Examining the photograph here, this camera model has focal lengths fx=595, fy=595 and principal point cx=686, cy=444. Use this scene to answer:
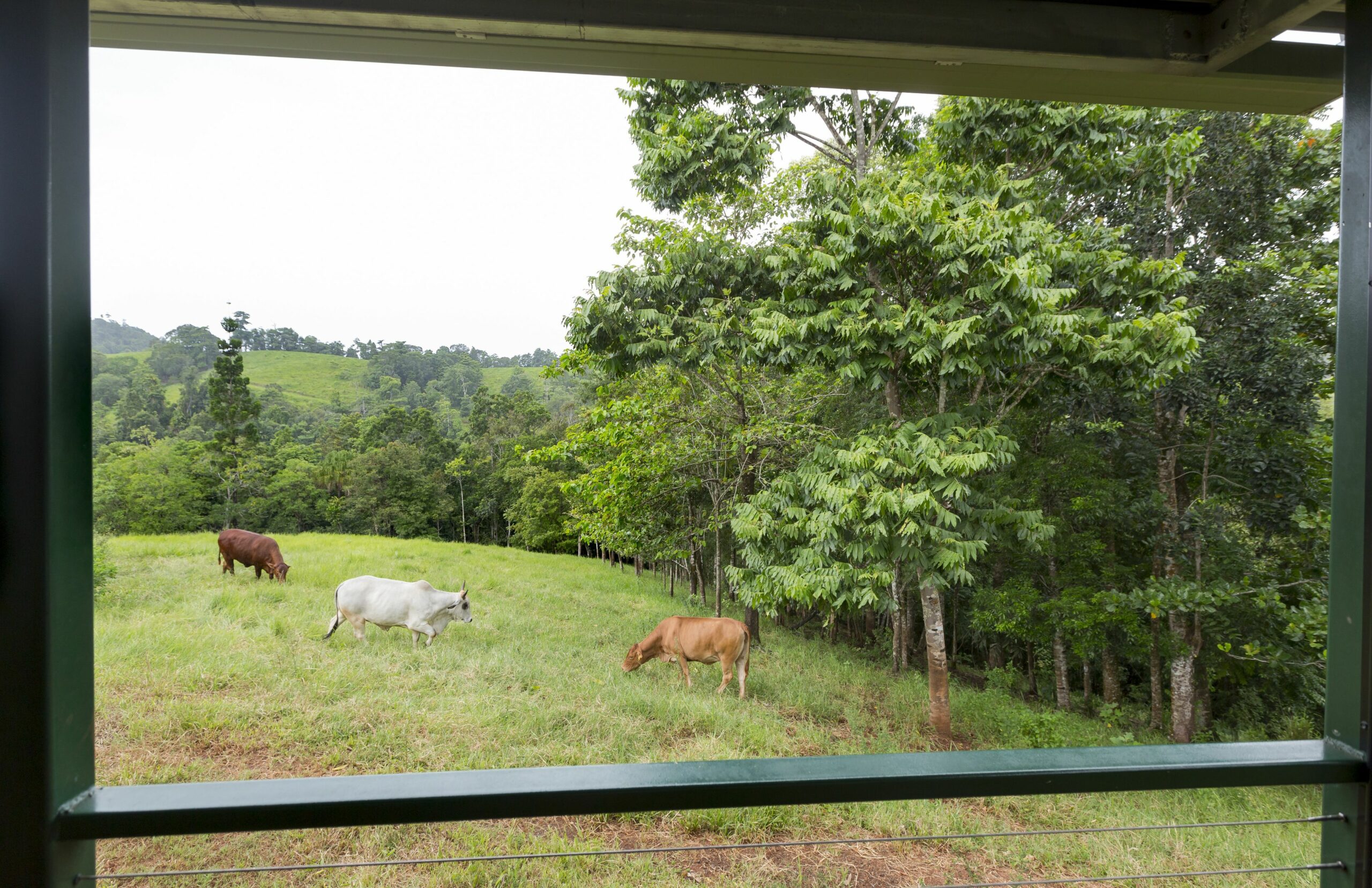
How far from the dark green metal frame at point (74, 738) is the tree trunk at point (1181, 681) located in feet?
22.1

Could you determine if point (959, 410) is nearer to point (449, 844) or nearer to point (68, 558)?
point (449, 844)

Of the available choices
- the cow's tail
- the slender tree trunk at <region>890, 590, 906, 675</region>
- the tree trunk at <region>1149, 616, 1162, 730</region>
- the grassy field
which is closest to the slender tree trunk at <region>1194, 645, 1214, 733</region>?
the tree trunk at <region>1149, 616, 1162, 730</region>

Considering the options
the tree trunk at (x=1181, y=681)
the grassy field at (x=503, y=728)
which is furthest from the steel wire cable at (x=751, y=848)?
the tree trunk at (x=1181, y=681)

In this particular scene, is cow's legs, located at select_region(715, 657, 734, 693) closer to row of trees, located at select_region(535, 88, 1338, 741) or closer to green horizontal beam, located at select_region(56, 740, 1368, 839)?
row of trees, located at select_region(535, 88, 1338, 741)

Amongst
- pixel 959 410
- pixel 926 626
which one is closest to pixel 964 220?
pixel 959 410

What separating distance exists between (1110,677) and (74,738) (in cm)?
884

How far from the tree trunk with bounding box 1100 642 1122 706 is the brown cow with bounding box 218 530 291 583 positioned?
27.2 ft

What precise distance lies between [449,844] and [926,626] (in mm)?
3751

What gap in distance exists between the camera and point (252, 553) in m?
3.98

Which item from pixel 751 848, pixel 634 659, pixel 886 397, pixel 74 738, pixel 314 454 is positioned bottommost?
pixel 634 659

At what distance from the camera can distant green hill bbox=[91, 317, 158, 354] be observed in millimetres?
3273

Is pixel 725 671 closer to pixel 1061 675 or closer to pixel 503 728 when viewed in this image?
pixel 503 728

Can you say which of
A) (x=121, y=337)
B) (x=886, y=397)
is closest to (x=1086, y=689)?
(x=886, y=397)

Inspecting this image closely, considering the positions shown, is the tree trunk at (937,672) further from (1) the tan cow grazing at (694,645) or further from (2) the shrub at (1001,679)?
(2) the shrub at (1001,679)
